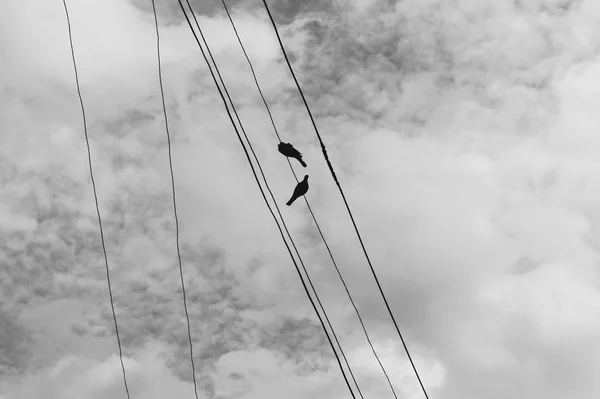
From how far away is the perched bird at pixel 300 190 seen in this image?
12117 millimetres

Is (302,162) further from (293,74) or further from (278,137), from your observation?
(293,74)

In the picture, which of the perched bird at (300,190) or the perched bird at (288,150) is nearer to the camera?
the perched bird at (288,150)

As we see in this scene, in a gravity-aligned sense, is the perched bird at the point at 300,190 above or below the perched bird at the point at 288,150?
below

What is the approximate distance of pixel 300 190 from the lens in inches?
483

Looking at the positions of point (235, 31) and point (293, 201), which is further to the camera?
point (293, 201)

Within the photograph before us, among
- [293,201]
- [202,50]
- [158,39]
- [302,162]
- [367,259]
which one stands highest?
[202,50]

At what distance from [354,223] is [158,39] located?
4365mm

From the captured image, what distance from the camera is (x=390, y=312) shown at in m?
8.02

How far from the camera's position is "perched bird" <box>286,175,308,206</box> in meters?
12.1

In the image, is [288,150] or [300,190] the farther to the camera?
[300,190]

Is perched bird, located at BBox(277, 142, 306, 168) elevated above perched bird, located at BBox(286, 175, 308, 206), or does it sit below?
above

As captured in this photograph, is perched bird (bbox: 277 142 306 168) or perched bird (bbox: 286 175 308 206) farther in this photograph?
perched bird (bbox: 286 175 308 206)

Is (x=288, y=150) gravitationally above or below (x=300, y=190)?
above

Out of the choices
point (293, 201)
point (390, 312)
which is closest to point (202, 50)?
point (390, 312)
